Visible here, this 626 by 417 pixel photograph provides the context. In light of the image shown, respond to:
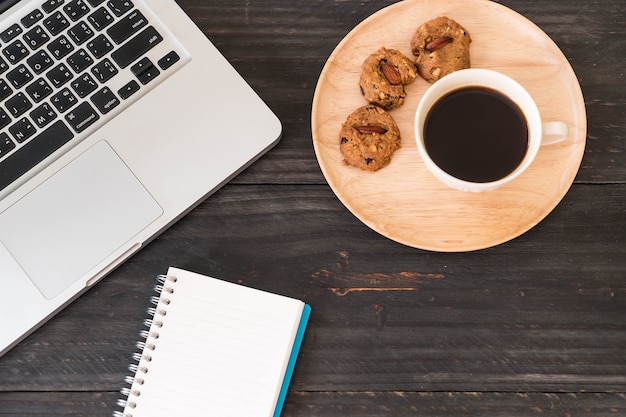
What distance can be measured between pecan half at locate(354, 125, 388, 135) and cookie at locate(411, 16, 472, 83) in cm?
9

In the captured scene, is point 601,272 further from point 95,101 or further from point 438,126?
point 95,101

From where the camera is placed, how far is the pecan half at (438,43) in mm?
707

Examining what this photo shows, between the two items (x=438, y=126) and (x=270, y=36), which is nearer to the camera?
(x=438, y=126)

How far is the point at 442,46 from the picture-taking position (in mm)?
712

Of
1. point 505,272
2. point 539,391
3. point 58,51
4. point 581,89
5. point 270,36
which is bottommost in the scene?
point 539,391

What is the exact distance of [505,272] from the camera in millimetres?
762

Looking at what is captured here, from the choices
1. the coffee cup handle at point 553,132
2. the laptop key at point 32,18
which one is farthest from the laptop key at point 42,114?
the coffee cup handle at point 553,132

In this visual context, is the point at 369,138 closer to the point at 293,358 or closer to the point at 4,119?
the point at 293,358

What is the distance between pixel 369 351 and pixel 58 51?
1.73 feet

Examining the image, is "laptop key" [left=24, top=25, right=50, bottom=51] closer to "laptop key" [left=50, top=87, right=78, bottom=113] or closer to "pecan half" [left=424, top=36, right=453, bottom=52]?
"laptop key" [left=50, top=87, right=78, bottom=113]

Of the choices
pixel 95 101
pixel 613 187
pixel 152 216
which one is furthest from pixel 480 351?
pixel 95 101

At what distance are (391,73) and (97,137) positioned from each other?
0.36 m

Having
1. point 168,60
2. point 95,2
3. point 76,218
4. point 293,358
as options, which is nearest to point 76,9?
point 95,2

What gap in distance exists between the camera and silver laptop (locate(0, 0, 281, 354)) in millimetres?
735
